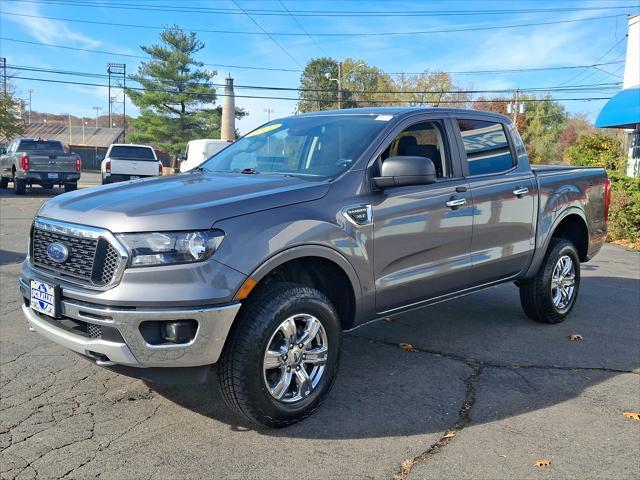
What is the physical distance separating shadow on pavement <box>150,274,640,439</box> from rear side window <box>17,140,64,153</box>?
57.7ft

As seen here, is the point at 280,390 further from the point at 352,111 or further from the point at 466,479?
the point at 352,111

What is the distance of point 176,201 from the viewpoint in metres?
3.22

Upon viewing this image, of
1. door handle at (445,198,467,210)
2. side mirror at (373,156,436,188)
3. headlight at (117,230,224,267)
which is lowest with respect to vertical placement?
headlight at (117,230,224,267)

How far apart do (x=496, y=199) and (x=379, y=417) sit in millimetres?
2159

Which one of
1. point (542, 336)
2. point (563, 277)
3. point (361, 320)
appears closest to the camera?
point (361, 320)

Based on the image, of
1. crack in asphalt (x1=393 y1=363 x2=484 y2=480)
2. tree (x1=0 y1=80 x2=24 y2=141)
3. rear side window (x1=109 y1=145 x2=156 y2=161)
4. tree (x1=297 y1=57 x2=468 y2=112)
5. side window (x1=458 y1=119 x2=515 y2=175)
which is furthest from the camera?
tree (x1=297 y1=57 x2=468 y2=112)

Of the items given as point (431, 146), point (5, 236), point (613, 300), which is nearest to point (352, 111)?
point (431, 146)

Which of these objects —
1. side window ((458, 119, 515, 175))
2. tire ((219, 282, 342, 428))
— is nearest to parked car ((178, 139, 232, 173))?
side window ((458, 119, 515, 175))

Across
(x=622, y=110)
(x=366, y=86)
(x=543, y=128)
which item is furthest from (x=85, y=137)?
(x=622, y=110)

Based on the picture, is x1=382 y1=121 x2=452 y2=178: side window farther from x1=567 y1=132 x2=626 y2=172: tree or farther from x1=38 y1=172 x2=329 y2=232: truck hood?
x1=567 y1=132 x2=626 y2=172: tree

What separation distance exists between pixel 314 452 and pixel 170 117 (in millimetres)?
52951

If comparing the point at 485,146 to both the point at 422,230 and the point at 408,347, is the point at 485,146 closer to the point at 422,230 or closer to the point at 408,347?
the point at 422,230

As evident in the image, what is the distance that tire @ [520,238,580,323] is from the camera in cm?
555

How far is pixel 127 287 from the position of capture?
2.94 meters
